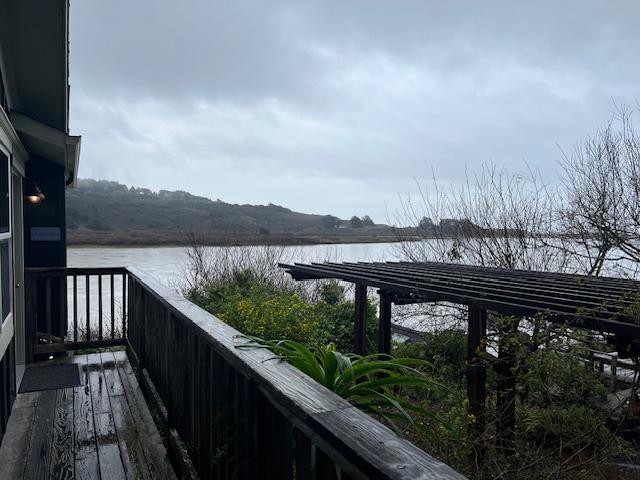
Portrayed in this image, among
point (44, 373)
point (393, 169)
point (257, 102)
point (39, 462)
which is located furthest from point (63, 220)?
point (393, 169)

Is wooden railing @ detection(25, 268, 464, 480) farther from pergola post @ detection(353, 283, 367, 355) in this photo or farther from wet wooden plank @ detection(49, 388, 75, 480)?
pergola post @ detection(353, 283, 367, 355)

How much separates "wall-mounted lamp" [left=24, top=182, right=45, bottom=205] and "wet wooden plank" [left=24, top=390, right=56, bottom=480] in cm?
205

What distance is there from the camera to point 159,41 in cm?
980

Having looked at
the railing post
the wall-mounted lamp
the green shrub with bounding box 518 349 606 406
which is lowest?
the railing post

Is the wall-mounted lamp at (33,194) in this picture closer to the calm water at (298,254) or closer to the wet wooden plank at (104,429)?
the wet wooden plank at (104,429)

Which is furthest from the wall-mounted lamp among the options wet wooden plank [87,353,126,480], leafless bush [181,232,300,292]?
leafless bush [181,232,300,292]

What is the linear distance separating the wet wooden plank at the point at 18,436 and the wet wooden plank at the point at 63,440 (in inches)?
5.6

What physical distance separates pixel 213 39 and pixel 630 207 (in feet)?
28.3

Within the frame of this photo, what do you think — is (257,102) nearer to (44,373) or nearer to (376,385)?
(44,373)

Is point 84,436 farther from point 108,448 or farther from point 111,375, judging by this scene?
point 111,375

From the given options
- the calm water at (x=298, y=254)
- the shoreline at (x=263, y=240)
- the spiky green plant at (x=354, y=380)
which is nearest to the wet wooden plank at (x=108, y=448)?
the spiky green plant at (x=354, y=380)

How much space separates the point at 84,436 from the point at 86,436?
12 mm

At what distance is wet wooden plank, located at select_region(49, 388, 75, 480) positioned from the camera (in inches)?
97.5

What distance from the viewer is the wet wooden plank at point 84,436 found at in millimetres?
2492
